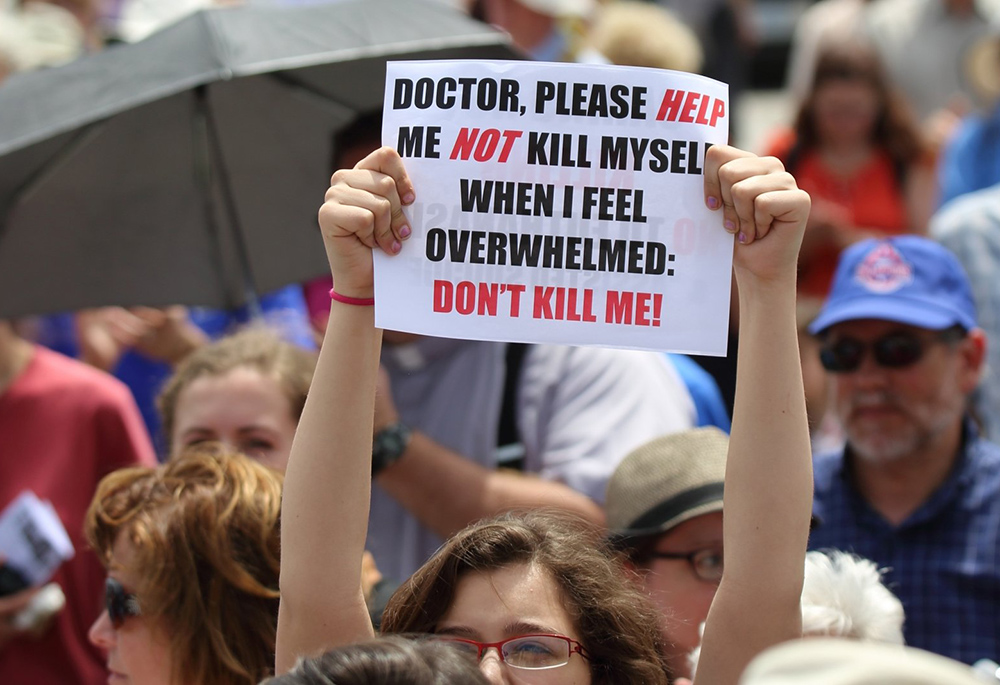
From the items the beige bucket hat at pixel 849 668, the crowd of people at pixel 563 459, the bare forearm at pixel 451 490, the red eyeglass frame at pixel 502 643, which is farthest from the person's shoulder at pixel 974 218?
the beige bucket hat at pixel 849 668

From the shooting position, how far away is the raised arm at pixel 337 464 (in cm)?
205

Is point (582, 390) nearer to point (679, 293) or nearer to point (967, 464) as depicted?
point (967, 464)

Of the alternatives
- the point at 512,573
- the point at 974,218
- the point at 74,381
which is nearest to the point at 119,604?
the point at 512,573

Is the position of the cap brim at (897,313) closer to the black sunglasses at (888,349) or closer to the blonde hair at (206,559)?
the black sunglasses at (888,349)

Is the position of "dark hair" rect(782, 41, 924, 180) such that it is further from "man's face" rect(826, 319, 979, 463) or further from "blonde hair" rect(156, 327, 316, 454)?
"blonde hair" rect(156, 327, 316, 454)

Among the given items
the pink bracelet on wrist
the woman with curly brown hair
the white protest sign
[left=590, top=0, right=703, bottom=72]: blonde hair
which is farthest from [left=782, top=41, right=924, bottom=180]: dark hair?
the pink bracelet on wrist

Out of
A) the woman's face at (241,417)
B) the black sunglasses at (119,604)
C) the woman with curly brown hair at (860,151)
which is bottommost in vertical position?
the black sunglasses at (119,604)

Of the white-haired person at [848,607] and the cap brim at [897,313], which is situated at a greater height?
the cap brim at [897,313]

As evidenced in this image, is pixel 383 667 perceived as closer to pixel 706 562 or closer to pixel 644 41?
pixel 706 562

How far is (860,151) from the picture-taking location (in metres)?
5.63

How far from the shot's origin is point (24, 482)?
12.4ft

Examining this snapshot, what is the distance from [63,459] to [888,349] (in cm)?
231

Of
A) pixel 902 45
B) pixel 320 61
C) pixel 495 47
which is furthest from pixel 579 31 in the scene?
pixel 320 61

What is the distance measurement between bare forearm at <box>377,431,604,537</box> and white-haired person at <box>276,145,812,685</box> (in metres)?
1.09
